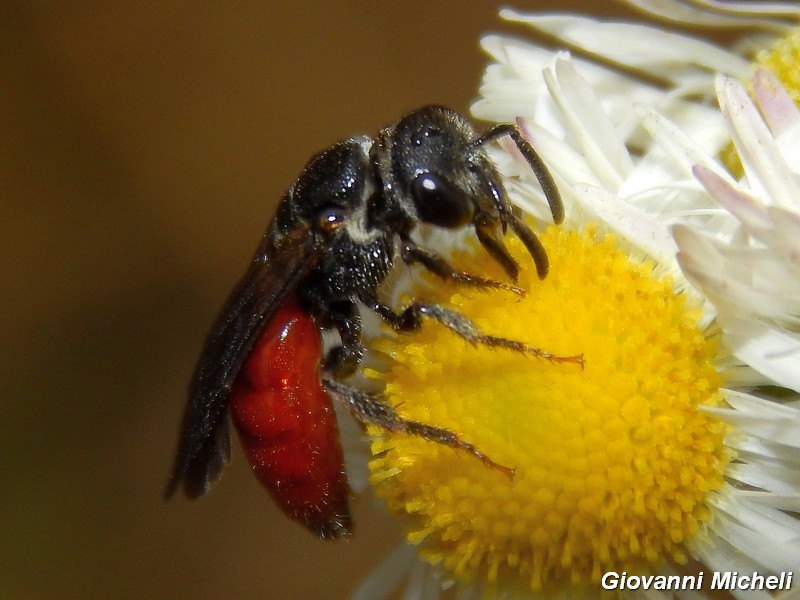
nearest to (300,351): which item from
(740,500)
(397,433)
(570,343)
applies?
(397,433)

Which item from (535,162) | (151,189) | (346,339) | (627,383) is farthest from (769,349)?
(151,189)

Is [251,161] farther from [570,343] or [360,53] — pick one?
[570,343]

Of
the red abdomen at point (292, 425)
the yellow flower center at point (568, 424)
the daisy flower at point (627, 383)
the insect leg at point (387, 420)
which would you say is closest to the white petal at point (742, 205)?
the daisy flower at point (627, 383)

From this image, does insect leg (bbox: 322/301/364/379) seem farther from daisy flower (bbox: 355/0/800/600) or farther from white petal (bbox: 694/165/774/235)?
white petal (bbox: 694/165/774/235)

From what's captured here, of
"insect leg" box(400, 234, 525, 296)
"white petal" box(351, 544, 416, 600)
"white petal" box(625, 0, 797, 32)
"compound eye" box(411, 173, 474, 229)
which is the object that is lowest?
"white petal" box(351, 544, 416, 600)

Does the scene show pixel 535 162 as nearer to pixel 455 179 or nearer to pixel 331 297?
pixel 455 179

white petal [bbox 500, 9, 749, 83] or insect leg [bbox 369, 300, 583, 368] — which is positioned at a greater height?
white petal [bbox 500, 9, 749, 83]

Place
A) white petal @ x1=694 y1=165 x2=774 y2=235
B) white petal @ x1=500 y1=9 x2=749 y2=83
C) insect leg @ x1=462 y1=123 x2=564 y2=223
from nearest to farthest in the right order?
white petal @ x1=694 y1=165 x2=774 y2=235 → insect leg @ x1=462 y1=123 x2=564 y2=223 → white petal @ x1=500 y1=9 x2=749 y2=83

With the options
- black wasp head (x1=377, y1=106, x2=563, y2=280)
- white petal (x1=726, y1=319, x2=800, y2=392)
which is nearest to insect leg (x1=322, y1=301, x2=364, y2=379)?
black wasp head (x1=377, y1=106, x2=563, y2=280)
